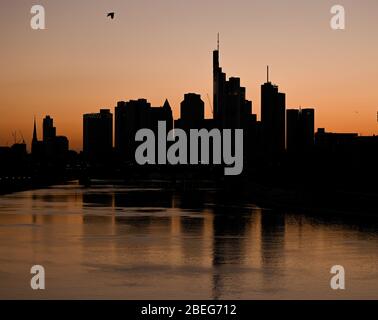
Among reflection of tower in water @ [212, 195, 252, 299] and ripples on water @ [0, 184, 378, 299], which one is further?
reflection of tower in water @ [212, 195, 252, 299]

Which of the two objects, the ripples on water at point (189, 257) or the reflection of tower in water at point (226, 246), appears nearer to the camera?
the ripples on water at point (189, 257)

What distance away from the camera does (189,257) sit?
22.7 meters

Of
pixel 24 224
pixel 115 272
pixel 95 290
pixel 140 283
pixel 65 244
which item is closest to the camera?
pixel 95 290

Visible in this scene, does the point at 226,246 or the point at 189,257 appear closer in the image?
the point at 189,257

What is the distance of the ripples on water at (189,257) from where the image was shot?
16.4 m

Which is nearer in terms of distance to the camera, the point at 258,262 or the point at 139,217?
the point at 258,262

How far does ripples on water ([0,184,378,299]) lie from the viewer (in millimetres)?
16406

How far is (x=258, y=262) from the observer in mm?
21422

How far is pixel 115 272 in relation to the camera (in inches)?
756

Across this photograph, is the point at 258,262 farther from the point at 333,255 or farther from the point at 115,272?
the point at 115,272

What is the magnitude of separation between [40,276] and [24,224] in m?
18.4
